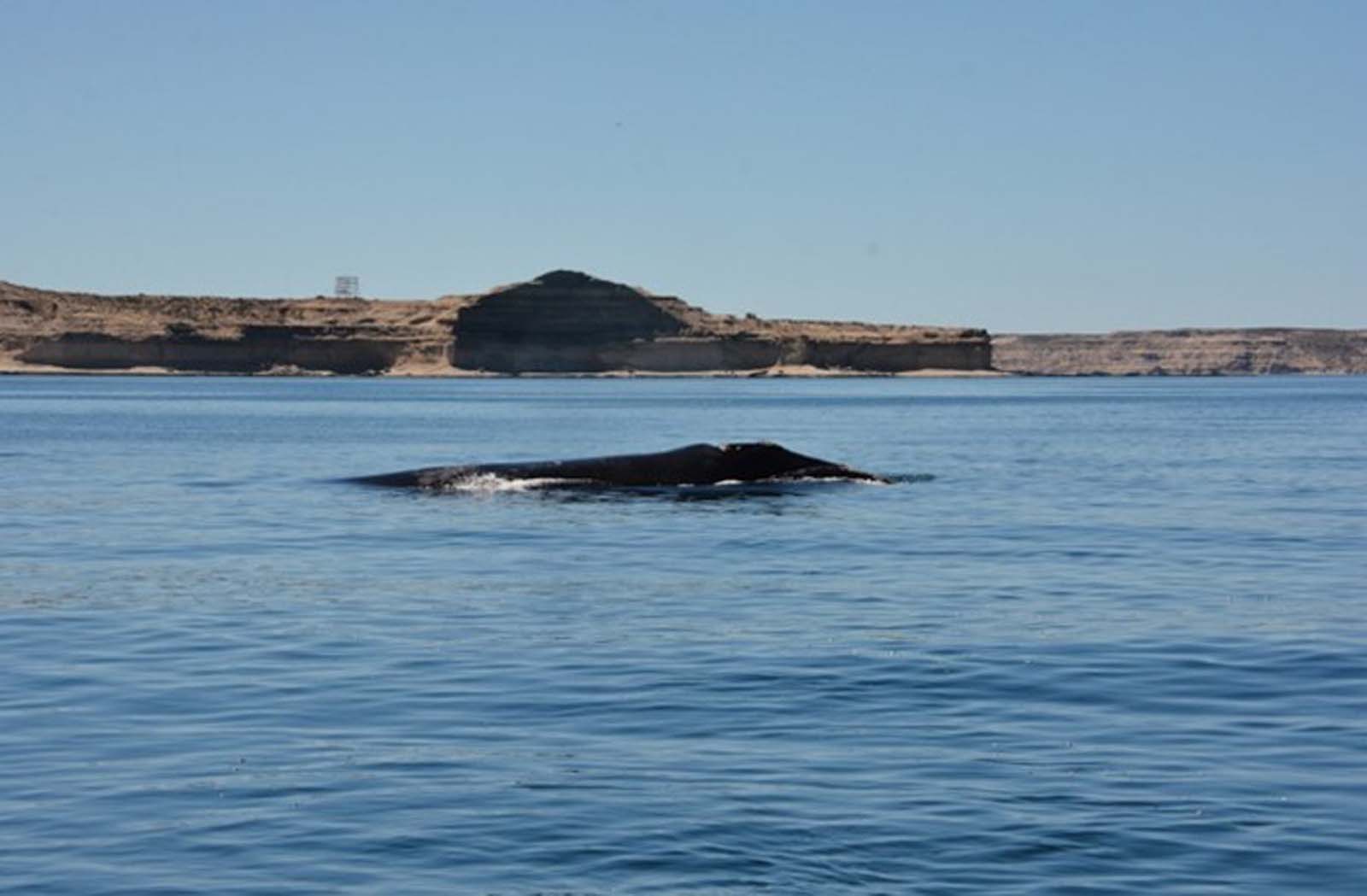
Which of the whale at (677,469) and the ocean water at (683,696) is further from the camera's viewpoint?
the whale at (677,469)

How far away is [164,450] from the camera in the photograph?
66.6 m

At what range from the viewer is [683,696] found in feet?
54.9

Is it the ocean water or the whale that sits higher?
the whale

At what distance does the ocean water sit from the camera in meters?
11.6

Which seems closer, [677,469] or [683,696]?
[683,696]

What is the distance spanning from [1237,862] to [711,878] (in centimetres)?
287

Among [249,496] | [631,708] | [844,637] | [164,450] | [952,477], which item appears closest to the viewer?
[631,708]

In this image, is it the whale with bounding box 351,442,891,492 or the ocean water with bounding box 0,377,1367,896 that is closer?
the ocean water with bounding box 0,377,1367,896

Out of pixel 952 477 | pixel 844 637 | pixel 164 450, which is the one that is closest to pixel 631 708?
pixel 844 637

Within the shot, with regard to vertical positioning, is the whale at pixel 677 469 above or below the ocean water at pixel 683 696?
above

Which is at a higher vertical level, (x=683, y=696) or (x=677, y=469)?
(x=677, y=469)

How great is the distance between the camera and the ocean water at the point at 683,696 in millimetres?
11633

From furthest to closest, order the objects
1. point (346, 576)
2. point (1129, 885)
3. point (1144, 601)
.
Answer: point (346, 576) → point (1144, 601) → point (1129, 885)

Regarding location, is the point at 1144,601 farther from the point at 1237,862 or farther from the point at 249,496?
the point at 249,496
